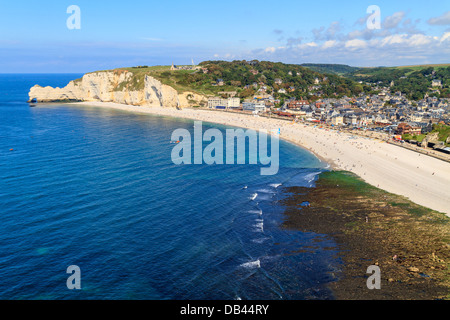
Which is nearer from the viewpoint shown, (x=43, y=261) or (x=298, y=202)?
(x=43, y=261)

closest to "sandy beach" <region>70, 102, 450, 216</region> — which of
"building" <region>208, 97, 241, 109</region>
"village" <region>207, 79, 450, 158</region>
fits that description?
"village" <region>207, 79, 450, 158</region>
